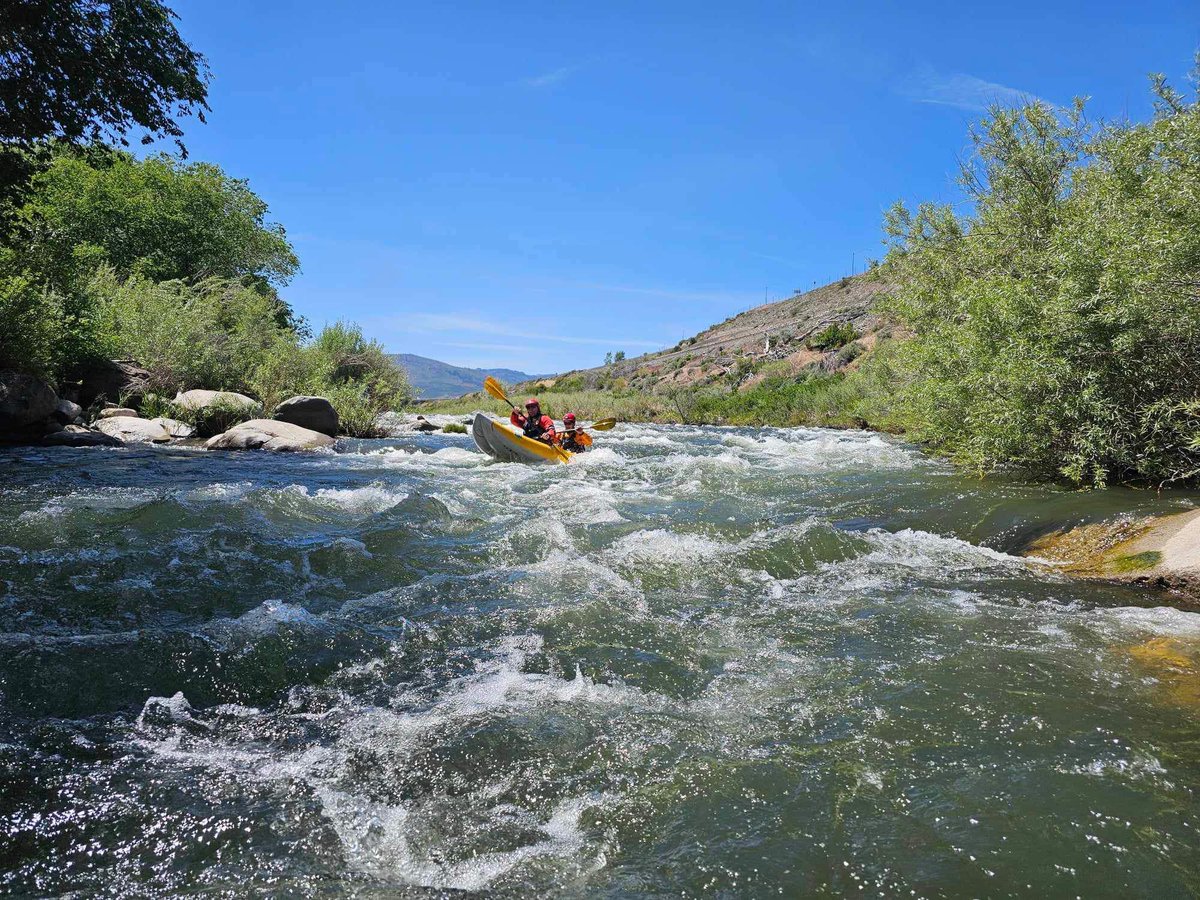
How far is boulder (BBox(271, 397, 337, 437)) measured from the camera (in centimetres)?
1734

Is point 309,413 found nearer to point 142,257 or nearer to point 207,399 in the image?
point 207,399

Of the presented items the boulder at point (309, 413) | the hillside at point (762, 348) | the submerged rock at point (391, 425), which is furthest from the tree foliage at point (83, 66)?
the hillside at point (762, 348)

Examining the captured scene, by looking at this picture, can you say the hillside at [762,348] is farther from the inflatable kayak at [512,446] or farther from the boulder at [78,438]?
the boulder at [78,438]

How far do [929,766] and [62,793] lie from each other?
11.6ft

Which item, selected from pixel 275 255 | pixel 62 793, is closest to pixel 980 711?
pixel 62 793

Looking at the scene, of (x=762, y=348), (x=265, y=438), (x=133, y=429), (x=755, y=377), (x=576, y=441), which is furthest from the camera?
(x=762, y=348)

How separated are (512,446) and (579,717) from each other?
11.0 metres

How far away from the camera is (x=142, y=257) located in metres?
26.0

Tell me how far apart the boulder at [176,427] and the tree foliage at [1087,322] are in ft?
53.6

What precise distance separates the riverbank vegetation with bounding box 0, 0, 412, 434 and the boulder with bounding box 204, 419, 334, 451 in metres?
3.29

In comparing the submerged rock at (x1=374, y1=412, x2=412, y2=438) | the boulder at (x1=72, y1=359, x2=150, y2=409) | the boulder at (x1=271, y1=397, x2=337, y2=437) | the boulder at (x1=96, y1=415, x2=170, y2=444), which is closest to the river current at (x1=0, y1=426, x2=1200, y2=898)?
the boulder at (x1=96, y1=415, x2=170, y2=444)

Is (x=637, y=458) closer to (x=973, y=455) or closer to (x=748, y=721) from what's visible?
(x=973, y=455)

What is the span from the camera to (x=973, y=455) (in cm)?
912

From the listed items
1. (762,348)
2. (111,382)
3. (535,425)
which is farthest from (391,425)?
(762,348)
